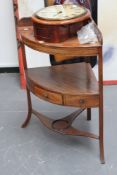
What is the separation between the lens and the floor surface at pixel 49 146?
1.74 meters

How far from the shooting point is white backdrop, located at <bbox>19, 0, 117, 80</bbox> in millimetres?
2227

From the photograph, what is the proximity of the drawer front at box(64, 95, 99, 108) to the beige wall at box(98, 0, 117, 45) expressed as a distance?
80cm

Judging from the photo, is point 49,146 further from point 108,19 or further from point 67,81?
point 108,19

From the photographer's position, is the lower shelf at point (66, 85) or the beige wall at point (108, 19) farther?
the beige wall at point (108, 19)

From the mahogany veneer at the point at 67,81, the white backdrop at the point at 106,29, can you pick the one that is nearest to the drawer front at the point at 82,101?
the mahogany veneer at the point at 67,81

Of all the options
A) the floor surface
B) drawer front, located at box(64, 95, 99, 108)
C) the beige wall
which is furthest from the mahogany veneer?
the beige wall

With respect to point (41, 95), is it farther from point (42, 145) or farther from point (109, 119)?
point (109, 119)

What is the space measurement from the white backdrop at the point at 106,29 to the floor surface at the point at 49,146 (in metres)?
0.22

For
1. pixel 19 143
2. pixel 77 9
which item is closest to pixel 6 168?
pixel 19 143

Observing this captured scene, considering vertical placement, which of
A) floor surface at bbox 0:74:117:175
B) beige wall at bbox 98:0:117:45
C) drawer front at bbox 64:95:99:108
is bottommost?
floor surface at bbox 0:74:117:175

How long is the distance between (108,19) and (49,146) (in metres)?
0.93

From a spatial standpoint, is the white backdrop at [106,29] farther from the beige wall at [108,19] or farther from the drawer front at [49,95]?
the drawer front at [49,95]

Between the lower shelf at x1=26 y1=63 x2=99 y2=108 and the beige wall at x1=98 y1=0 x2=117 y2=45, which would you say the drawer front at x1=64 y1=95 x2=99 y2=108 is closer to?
the lower shelf at x1=26 y1=63 x2=99 y2=108

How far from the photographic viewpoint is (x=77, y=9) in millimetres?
1671
